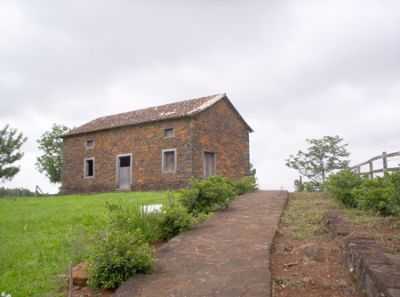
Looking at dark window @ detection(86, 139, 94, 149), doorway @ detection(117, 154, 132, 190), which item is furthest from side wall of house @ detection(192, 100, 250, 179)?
dark window @ detection(86, 139, 94, 149)

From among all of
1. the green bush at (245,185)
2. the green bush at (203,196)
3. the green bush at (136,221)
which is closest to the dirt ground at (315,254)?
the green bush at (203,196)

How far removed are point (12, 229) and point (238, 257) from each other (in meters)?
4.66

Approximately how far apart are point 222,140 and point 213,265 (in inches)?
554

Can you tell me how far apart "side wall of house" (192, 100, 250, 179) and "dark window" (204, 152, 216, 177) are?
204 millimetres

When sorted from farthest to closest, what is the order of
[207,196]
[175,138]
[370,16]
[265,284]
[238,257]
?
[175,138] < [370,16] < [207,196] < [238,257] < [265,284]

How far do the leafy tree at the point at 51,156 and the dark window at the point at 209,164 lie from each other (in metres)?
18.1

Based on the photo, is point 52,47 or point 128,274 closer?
point 128,274

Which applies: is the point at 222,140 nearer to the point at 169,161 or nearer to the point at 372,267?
the point at 169,161

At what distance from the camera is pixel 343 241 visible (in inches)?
127

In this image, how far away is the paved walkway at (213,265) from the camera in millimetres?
2293

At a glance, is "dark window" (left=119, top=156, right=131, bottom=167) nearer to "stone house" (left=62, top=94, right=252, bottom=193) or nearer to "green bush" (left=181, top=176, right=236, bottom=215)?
"stone house" (left=62, top=94, right=252, bottom=193)

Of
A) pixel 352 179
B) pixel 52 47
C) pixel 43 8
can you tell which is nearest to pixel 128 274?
pixel 352 179

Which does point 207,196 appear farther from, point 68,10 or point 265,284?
point 68,10

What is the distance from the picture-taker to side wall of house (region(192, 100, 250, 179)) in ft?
49.8
